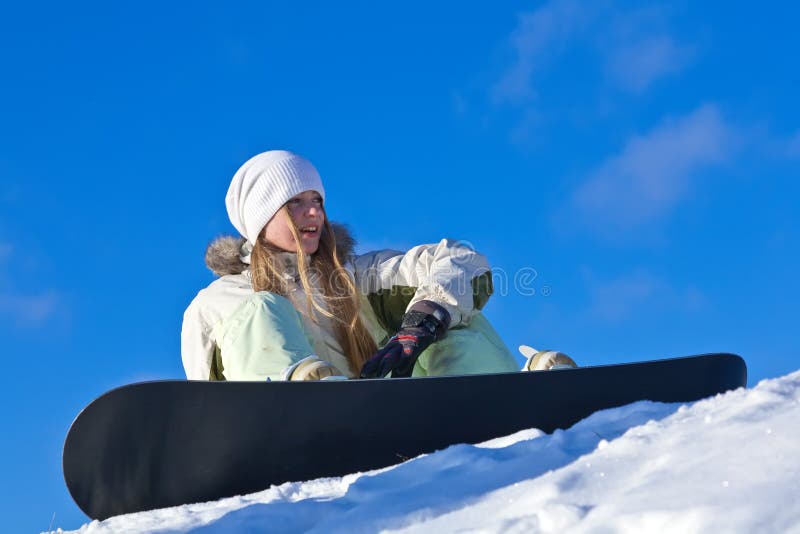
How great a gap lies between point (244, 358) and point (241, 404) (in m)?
0.33

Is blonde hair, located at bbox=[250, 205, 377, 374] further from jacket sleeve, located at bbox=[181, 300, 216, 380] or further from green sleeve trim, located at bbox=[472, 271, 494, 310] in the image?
green sleeve trim, located at bbox=[472, 271, 494, 310]

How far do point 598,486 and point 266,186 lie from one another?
2329mm

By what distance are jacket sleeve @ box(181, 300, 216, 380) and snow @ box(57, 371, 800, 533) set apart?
3.68ft

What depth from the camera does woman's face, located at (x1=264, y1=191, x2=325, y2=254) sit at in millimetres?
3594

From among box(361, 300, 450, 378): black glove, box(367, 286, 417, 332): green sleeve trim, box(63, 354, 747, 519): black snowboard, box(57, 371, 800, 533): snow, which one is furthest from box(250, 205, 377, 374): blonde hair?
box(57, 371, 800, 533): snow

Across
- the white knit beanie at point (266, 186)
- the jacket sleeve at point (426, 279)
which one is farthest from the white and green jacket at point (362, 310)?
the white knit beanie at point (266, 186)

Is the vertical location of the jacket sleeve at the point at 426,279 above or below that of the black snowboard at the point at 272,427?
above

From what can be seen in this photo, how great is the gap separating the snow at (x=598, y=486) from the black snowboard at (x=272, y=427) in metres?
0.30

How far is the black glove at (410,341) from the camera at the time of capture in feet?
10.3

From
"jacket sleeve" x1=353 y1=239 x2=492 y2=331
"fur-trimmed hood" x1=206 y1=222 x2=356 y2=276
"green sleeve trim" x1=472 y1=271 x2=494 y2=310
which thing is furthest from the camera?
"fur-trimmed hood" x1=206 y1=222 x2=356 y2=276

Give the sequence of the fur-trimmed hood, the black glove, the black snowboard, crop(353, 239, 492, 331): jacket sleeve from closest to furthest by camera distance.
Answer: the black snowboard < the black glove < crop(353, 239, 492, 331): jacket sleeve < the fur-trimmed hood

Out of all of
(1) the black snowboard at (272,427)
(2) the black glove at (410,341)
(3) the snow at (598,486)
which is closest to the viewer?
(3) the snow at (598,486)

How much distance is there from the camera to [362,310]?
3.70 metres

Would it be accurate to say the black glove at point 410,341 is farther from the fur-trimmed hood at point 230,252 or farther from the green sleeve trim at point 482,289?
the fur-trimmed hood at point 230,252
